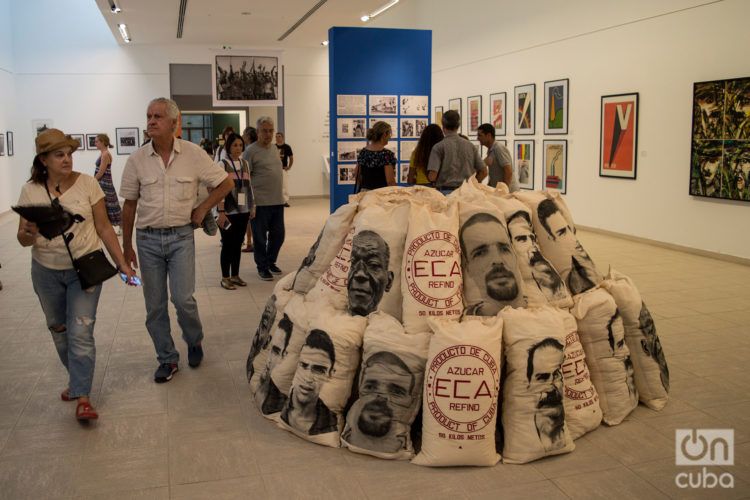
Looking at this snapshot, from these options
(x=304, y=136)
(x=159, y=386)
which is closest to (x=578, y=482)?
(x=159, y=386)

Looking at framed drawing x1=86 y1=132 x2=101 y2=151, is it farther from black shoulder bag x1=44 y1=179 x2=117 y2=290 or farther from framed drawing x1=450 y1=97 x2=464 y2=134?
black shoulder bag x1=44 y1=179 x2=117 y2=290

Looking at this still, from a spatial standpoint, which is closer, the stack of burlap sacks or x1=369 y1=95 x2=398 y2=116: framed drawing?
the stack of burlap sacks

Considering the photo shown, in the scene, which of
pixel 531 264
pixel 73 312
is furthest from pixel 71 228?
pixel 531 264

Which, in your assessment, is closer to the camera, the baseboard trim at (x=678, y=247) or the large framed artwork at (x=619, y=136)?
the baseboard trim at (x=678, y=247)

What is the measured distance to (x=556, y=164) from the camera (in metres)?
13.1

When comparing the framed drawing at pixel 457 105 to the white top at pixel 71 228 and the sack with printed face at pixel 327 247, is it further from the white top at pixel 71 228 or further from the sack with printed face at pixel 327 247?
the white top at pixel 71 228

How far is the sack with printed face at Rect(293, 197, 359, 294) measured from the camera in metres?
4.40

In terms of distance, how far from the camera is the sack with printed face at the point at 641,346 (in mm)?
4195

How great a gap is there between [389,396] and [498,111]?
12.3m

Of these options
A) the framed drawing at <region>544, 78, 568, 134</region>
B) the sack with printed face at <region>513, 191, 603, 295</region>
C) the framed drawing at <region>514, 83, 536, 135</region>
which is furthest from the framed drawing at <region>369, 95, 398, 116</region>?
the sack with printed face at <region>513, 191, 603, 295</region>

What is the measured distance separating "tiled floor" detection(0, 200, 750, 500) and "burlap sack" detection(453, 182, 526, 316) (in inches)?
32.5

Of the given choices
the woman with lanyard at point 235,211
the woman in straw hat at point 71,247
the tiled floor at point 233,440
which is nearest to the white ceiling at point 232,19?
the woman with lanyard at point 235,211

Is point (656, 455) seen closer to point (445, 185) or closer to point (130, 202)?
point (130, 202)

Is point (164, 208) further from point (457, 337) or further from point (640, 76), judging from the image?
point (640, 76)
